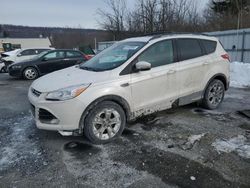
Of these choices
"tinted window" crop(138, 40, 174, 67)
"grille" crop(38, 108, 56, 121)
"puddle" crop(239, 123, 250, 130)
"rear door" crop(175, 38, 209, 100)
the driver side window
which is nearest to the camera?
"grille" crop(38, 108, 56, 121)

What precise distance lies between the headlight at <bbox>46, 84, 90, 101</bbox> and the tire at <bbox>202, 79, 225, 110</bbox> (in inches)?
116

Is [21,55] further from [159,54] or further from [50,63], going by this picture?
[159,54]

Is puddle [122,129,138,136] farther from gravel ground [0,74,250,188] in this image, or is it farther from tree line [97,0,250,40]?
tree line [97,0,250,40]

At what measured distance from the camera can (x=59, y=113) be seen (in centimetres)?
393

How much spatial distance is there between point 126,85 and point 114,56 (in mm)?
849

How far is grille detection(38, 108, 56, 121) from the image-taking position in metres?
4.04

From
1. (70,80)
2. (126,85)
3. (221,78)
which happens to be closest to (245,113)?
(221,78)

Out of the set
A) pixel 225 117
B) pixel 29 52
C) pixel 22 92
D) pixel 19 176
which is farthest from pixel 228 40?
pixel 19 176

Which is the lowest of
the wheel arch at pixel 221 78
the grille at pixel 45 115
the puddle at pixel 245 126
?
the puddle at pixel 245 126

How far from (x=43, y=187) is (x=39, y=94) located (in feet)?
5.27

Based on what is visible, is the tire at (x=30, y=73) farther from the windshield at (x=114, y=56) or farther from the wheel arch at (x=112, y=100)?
the wheel arch at (x=112, y=100)

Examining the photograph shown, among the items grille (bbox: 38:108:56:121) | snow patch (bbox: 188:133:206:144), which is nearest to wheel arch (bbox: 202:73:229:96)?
snow patch (bbox: 188:133:206:144)

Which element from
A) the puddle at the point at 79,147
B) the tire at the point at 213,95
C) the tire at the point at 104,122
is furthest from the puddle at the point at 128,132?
the tire at the point at 213,95

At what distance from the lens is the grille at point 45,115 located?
4035mm
